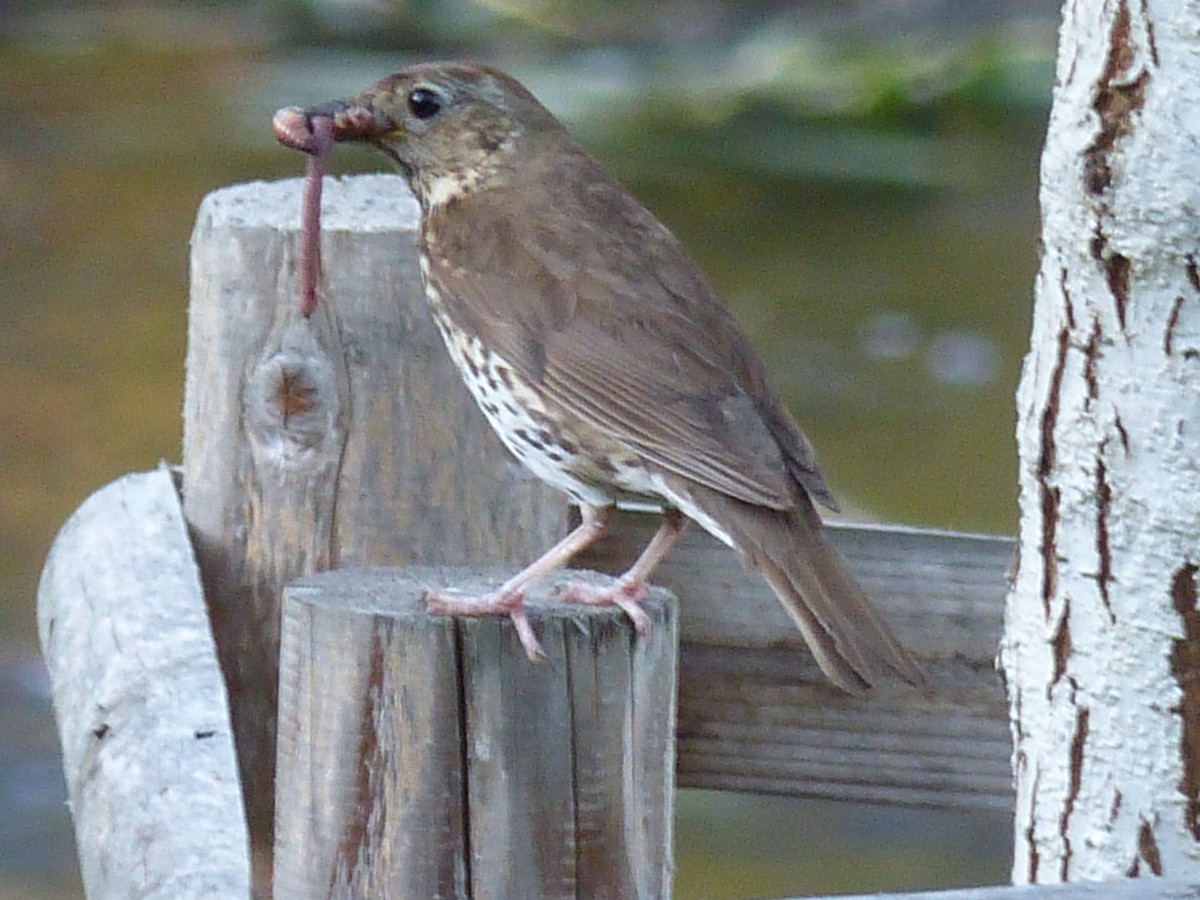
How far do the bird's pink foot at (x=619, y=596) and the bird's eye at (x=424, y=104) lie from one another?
→ 3.70 ft

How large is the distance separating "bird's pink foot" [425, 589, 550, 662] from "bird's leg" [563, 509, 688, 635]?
10 centimetres

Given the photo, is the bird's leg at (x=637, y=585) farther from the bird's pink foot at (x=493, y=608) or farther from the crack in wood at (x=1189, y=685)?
the crack in wood at (x=1189, y=685)

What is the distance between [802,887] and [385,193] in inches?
112

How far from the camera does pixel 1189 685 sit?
2346 mm

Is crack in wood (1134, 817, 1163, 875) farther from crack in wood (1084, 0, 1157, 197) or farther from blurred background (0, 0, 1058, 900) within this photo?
blurred background (0, 0, 1058, 900)

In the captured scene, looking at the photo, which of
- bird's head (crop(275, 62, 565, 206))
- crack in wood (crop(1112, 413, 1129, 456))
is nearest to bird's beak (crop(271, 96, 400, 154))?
bird's head (crop(275, 62, 565, 206))

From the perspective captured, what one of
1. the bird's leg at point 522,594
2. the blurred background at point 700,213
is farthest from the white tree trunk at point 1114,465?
the blurred background at point 700,213

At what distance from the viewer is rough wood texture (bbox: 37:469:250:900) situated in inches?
88.7

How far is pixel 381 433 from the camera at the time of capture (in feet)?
9.32

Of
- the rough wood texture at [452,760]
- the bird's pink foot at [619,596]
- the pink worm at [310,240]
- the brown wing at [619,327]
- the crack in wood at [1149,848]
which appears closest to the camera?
the rough wood texture at [452,760]

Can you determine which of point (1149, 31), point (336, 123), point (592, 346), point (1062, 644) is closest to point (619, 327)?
point (592, 346)

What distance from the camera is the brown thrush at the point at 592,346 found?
2826 millimetres

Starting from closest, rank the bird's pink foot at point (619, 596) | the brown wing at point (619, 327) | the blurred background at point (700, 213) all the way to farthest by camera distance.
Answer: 1. the bird's pink foot at point (619, 596)
2. the brown wing at point (619, 327)
3. the blurred background at point (700, 213)

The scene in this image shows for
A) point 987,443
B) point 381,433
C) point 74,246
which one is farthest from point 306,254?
point 74,246
